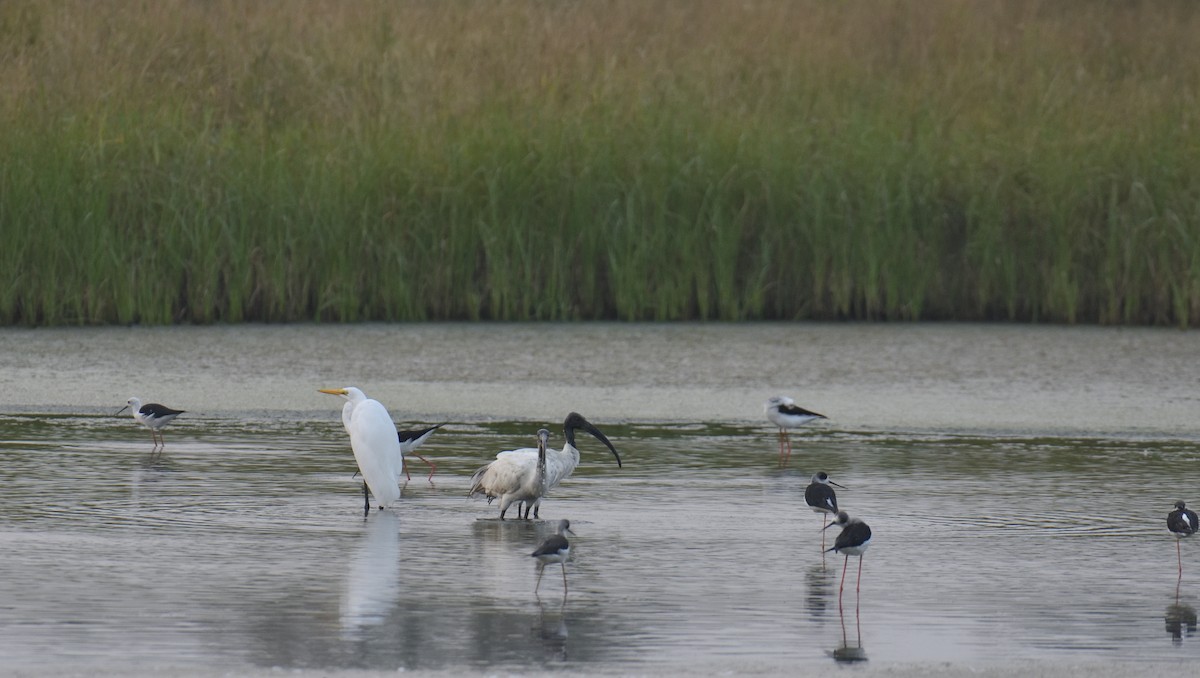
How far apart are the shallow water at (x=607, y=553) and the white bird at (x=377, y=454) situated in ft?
0.42

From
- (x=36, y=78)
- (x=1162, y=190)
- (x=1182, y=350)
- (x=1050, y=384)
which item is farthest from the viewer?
(x=36, y=78)

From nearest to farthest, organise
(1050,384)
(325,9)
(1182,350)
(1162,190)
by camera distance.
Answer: (1050,384)
(1182,350)
(1162,190)
(325,9)

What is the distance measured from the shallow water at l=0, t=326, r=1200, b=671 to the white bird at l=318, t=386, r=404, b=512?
0.13 m

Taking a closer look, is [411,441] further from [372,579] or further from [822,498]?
[372,579]

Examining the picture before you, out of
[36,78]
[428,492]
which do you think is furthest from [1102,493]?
[36,78]

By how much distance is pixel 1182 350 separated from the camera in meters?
14.7

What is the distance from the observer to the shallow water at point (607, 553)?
6016 millimetres

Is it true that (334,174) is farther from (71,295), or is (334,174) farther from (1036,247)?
(1036,247)

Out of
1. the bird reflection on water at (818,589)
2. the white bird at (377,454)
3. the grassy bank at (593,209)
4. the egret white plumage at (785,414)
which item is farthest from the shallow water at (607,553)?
the grassy bank at (593,209)

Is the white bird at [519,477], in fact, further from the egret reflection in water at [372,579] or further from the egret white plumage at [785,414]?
the egret white plumage at [785,414]

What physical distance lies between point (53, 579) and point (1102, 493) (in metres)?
5.08

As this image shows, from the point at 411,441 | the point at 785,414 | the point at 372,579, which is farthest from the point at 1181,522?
the point at 411,441

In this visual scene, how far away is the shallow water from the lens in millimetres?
6016

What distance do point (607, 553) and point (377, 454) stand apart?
158 cm
